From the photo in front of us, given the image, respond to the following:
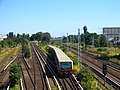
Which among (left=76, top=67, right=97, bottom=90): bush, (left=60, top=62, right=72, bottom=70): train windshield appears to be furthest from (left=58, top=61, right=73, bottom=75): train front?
(left=76, top=67, right=97, bottom=90): bush

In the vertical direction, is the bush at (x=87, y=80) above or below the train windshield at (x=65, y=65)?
below

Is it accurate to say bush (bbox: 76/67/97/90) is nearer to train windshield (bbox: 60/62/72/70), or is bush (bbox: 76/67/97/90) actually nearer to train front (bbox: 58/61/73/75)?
train front (bbox: 58/61/73/75)

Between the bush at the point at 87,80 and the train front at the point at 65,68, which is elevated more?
the train front at the point at 65,68

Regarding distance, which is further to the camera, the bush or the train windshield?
the train windshield

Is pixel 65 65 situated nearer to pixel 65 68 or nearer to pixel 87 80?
pixel 65 68

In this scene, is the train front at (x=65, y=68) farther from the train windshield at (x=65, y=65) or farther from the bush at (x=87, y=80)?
the bush at (x=87, y=80)

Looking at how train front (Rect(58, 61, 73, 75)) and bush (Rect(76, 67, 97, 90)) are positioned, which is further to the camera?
train front (Rect(58, 61, 73, 75))

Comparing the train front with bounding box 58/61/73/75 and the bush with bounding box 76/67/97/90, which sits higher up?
the train front with bounding box 58/61/73/75

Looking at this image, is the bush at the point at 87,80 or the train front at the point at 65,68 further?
the train front at the point at 65,68

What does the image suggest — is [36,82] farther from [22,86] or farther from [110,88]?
[110,88]

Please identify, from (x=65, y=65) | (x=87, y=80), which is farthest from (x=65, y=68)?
(x=87, y=80)

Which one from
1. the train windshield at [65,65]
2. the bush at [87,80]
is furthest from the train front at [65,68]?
the bush at [87,80]

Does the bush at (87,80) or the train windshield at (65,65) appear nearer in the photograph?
the bush at (87,80)

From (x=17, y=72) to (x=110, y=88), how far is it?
1005 centimetres
